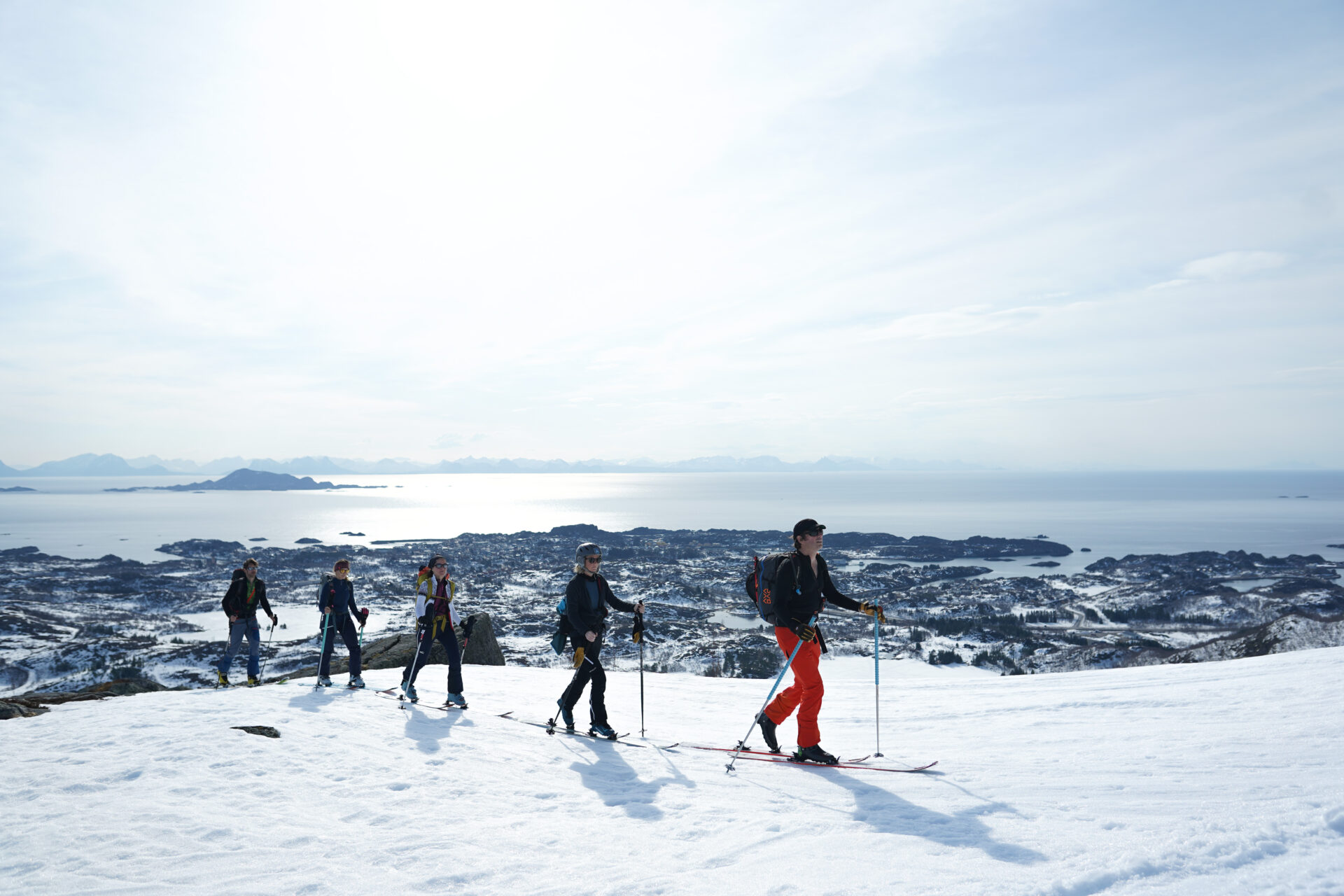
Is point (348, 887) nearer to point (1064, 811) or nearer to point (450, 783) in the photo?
point (450, 783)

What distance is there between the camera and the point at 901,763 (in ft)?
22.3

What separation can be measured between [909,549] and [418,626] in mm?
95784

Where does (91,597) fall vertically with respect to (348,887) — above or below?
below

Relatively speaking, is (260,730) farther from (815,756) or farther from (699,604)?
(699,604)

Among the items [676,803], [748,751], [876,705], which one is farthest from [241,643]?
[876,705]

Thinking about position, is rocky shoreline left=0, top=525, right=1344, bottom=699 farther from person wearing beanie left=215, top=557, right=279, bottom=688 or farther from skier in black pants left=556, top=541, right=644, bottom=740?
skier in black pants left=556, top=541, right=644, bottom=740

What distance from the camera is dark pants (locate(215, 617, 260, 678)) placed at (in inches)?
452

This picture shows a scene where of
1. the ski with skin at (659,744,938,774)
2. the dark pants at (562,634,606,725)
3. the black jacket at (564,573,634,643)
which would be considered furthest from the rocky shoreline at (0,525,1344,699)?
the ski with skin at (659,744,938,774)

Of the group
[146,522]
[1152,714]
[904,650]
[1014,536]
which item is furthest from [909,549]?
[146,522]

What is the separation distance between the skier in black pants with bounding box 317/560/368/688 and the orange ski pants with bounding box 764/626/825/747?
7509mm

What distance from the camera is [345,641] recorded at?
36.2 feet

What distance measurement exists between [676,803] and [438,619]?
18.3 feet

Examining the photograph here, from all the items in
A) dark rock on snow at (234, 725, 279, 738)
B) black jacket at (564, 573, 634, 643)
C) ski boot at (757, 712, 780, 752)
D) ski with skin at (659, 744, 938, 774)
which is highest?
black jacket at (564, 573, 634, 643)

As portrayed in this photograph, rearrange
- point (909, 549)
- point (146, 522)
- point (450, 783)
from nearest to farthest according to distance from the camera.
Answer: point (450, 783) → point (909, 549) → point (146, 522)
